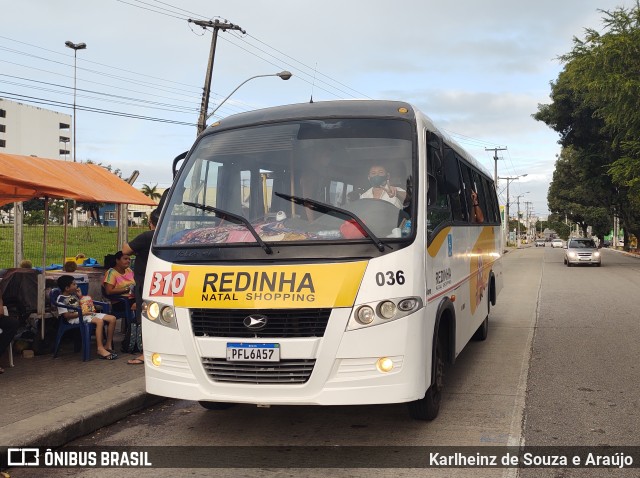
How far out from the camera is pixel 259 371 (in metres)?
4.50

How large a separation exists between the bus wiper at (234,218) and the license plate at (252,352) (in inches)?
27.4

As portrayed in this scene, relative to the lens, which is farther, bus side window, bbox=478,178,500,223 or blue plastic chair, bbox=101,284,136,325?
bus side window, bbox=478,178,500,223

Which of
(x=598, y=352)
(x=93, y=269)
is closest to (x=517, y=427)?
(x=598, y=352)

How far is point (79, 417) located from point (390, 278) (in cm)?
285

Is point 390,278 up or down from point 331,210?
down

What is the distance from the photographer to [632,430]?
17.0 ft

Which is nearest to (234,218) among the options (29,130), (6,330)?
(6,330)

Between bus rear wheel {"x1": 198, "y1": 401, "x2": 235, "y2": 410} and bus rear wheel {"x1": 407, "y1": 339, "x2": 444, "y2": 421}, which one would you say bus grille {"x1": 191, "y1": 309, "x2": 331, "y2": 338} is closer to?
bus rear wheel {"x1": 407, "y1": 339, "x2": 444, "y2": 421}

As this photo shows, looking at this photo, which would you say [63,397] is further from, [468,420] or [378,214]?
[468,420]

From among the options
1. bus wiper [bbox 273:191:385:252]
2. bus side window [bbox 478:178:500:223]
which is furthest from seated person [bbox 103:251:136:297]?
bus side window [bbox 478:178:500:223]

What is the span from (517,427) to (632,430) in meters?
0.91

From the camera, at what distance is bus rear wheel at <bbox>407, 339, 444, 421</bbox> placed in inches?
206

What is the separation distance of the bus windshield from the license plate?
2.59ft

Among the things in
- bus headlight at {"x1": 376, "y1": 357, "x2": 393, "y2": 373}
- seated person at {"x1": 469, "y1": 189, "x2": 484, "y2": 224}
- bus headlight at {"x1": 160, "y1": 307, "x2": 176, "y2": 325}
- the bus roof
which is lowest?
bus headlight at {"x1": 376, "y1": 357, "x2": 393, "y2": 373}
